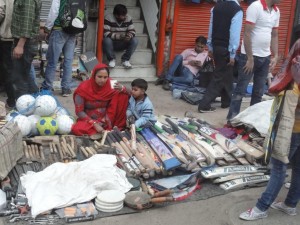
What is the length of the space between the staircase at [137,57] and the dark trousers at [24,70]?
225 centimetres

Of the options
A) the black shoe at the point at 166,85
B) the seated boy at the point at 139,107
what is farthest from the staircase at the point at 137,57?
the seated boy at the point at 139,107

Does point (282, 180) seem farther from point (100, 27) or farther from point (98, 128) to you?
point (100, 27)

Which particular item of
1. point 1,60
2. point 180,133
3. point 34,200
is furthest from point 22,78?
point 34,200

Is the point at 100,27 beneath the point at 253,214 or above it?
above

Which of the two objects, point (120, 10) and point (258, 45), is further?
point (120, 10)

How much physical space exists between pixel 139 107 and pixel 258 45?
1.83 meters

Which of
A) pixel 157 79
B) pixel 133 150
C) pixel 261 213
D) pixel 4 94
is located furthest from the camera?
pixel 157 79

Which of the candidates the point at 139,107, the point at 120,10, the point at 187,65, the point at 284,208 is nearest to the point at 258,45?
the point at 139,107

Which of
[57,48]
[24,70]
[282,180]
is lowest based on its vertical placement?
[282,180]

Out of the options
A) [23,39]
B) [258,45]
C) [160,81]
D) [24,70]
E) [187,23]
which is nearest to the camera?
[23,39]

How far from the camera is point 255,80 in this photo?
273 inches

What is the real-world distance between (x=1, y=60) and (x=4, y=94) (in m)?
0.77

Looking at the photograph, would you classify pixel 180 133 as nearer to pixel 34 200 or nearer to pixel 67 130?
pixel 67 130

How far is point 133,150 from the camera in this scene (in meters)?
5.41
